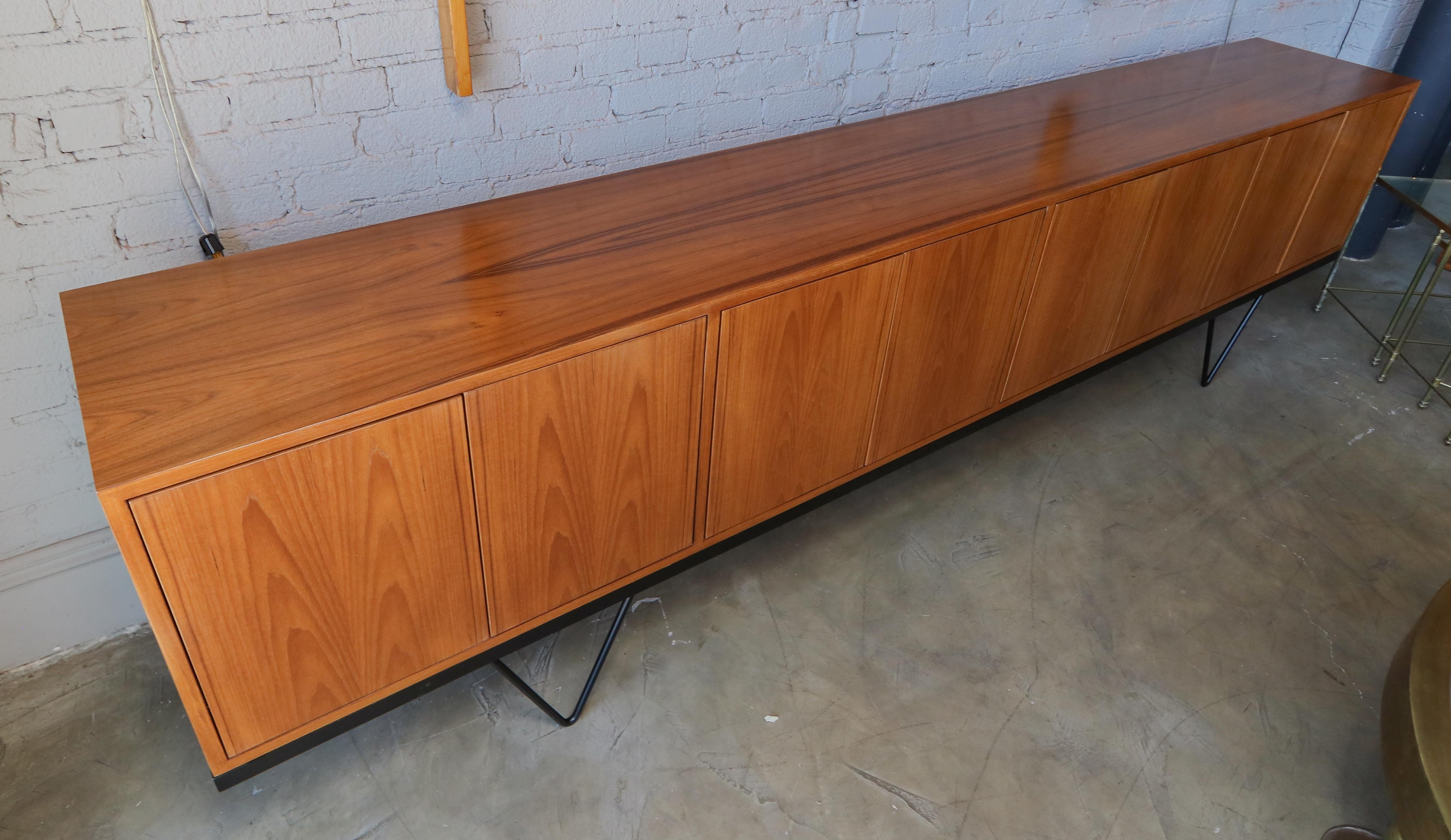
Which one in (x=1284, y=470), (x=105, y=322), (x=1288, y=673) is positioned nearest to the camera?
(x=105, y=322)

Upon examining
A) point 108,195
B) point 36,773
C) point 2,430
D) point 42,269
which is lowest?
point 36,773

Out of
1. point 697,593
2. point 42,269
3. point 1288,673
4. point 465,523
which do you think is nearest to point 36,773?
point 42,269

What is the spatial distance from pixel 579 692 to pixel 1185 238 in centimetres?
186

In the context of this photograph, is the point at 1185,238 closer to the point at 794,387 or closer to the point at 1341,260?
the point at 794,387

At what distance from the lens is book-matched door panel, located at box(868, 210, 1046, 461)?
188cm

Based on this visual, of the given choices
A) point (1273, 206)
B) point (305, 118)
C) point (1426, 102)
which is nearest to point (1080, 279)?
point (1273, 206)

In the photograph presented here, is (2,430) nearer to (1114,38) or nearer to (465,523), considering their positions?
(465,523)

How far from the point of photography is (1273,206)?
2.61m

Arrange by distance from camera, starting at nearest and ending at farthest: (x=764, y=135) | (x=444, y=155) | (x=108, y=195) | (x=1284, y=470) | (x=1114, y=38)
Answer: (x=108, y=195) → (x=444, y=155) → (x=764, y=135) → (x=1284, y=470) → (x=1114, y=38)

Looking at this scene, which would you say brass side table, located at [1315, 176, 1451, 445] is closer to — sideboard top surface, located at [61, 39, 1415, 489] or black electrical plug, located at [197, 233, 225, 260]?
sideboard top surface, located at [61, 39, 1415, 489]

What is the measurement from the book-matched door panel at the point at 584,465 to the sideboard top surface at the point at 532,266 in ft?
0.22

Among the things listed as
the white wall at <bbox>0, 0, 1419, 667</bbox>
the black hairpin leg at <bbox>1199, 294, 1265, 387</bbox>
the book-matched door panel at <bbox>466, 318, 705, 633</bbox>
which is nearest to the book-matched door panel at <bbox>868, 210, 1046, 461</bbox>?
the book-matched door panel at <bbox>466, 318, 705, 633</bbox>

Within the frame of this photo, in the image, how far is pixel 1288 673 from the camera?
2.12 metres

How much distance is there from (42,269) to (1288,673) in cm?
259
